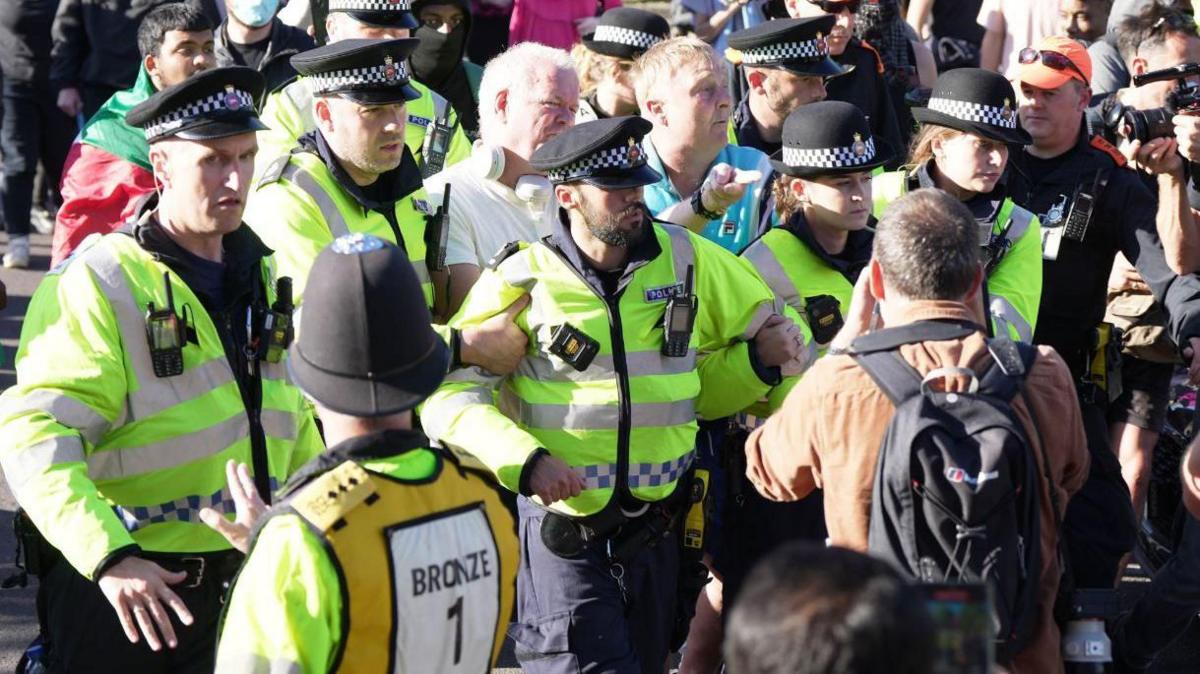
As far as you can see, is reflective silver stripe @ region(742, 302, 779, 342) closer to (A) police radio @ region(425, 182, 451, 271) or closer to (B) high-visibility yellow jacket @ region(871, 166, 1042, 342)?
(B) high-visibility yellow jacket @ region(871, 166, 1042, 342)

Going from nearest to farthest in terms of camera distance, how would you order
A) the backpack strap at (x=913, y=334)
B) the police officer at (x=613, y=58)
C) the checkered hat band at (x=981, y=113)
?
the backpack strap at (x=913, y=334) → the checkered hat band at (x=981, y=113) → the police officer at (x=613, y=58)

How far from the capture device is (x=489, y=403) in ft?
15.4

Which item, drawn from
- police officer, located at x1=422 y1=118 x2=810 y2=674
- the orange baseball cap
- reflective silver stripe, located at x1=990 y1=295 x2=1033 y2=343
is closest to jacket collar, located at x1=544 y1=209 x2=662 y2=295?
police officer, located at x1=422 y1=118 x2=810 y2=674

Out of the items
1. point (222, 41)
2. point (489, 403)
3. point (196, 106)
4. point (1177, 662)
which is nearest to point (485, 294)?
point (489, 403)

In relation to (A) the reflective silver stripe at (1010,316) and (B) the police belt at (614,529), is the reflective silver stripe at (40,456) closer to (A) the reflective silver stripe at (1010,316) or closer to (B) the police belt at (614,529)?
(B) the police belt at (614,529)

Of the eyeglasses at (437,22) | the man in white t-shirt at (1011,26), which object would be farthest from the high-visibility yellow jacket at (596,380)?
the man in white t-shirt at (1011,26)

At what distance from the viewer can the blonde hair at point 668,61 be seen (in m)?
5.98

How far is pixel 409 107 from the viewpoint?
6449mm

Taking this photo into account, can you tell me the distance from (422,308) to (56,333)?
1.28 m

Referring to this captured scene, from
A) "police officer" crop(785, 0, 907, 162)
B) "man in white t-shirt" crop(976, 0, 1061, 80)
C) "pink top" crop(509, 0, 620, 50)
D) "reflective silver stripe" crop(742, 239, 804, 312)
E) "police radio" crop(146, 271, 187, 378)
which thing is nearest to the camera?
"police radio" crop(146, 271, 187, 378)

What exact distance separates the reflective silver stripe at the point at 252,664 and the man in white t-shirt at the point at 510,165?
274cm

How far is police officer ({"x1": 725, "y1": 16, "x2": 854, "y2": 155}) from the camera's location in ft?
21.5

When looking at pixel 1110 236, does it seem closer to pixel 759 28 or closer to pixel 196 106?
pixel 759 28

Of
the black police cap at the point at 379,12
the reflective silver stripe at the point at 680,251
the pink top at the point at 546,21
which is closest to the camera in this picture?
the reflective silver stripe at the point at 680,251
